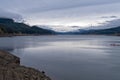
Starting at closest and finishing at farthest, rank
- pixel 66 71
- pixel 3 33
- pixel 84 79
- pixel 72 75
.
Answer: pixel 84 79
pixel 72 75
pixel 66 71
pixel 3 33

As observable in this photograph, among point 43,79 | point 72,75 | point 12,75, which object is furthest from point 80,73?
point 12,75

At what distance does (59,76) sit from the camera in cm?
2105

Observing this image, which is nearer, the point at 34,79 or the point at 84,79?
the point at 34,79

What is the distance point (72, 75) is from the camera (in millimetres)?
21656

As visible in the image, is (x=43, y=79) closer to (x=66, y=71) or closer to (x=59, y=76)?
(x=59, y=76)

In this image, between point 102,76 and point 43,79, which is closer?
point 43,79

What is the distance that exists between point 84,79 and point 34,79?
6.18 m

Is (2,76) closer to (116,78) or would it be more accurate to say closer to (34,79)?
(34,79)

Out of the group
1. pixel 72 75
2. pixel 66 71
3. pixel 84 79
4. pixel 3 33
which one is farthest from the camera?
pixel 3 33

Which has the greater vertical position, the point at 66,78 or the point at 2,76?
the point at 2,76

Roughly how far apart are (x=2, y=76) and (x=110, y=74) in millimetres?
12742

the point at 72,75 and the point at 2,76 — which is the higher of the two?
the point at 2,76

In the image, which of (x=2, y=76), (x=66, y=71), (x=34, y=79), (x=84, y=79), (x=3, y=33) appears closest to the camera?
(x=2, y=76)

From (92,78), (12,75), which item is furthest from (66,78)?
(12,75)
